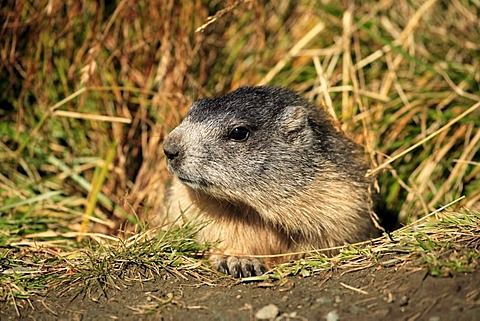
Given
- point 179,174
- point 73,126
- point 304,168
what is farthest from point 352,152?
point 73,126

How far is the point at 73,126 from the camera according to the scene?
6199 mm

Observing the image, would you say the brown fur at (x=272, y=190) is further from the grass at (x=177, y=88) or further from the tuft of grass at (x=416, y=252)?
the grass at (x=177, y=88)

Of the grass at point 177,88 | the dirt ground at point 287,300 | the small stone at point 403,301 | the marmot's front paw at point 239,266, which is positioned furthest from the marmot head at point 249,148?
the small stone at point 403,301

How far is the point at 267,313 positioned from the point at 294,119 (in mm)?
1591

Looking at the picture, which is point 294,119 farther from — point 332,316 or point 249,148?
point 332,316

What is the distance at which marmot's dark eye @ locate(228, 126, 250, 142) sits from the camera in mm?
4312

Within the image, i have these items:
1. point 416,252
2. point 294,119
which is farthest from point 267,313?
point 294,119

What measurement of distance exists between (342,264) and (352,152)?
4.02ft

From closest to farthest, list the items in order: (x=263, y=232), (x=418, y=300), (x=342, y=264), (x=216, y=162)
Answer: (x=418, y=300)
(x=342, y=264)
(x=216, y=162)
(x=263, y=232)

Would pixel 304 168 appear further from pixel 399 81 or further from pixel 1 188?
pixel 1 188

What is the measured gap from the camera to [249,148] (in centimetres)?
430

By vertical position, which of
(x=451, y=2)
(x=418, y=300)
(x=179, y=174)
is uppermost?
(x=451, y=2)

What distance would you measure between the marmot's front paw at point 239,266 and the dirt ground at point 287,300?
108 mm

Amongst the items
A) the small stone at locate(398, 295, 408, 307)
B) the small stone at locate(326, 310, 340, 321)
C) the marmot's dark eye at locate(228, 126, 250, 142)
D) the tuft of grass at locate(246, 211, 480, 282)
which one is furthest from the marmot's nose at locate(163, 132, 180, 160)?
the small stone at locate(398, 295, 408, 307)
